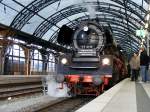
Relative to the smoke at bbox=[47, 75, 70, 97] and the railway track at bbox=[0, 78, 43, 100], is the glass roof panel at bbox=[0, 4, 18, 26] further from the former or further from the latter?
the smoke at bbox=[47, 75, 70, 97]

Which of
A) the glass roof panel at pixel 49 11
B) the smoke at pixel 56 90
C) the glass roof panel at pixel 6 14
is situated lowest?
the smoke at pixel 56 90

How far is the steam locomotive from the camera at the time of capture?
1730 cm

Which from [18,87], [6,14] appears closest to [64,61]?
[18,87]

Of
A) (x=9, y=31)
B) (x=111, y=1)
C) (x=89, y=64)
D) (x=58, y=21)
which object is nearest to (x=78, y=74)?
(x=89, y=64)

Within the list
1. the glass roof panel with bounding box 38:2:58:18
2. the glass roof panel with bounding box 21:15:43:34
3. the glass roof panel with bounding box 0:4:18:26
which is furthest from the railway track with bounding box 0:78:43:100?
the glass roof panel with bounding box 21:15:43:34

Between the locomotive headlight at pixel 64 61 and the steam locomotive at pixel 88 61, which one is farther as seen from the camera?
the locomotive headlight at pixel 64 61

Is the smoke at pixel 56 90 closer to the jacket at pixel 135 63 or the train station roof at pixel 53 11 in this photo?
the jacket at pixel 135 63

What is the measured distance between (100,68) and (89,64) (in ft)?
2.05

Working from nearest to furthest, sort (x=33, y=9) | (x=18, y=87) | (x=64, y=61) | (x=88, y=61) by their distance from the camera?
(x=88, y=61)
(x=64, y=61)
(x=18, y=87)
(x=33, y=9)

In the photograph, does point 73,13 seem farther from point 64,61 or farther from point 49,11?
point 64,61

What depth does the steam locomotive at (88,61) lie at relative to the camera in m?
17.3

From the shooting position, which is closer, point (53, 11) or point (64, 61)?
point (64, 61)

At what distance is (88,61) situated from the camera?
17734 mm

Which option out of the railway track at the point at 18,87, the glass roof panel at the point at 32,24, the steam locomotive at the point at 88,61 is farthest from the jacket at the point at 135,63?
the glass roof panel at the point at 32,24
